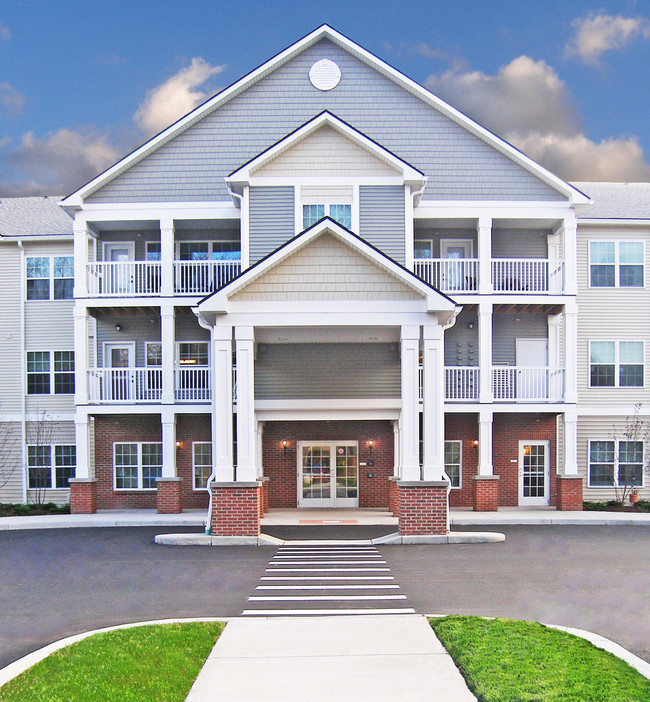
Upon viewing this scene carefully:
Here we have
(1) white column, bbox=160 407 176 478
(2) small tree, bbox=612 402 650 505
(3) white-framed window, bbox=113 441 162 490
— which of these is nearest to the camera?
(1) white column, bbox=160 407 176 478

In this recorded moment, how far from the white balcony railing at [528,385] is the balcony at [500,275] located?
7.81 feet

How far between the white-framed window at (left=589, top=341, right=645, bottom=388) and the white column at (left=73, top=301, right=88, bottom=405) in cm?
1586

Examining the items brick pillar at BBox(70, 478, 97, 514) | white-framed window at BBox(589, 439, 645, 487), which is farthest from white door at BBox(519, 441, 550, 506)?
brick pillar at BBox(70, 478, 97, 514)

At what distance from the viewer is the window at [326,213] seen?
755 inches

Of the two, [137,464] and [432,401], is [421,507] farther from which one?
[137,464]

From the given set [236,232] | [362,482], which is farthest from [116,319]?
[362,482]

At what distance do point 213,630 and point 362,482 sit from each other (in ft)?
43.5

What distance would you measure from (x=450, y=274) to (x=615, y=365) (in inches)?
254

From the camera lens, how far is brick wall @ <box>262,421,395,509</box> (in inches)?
824

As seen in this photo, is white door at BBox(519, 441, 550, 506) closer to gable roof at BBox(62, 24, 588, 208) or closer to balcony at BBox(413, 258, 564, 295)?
balcony at BBox(413, 258, 564, 295)

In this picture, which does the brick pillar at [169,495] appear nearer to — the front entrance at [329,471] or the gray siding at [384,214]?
the front entrance at [329,471]

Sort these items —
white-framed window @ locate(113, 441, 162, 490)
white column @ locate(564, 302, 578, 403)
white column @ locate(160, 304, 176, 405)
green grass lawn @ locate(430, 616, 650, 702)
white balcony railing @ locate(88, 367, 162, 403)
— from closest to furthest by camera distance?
→ green grass lawn @ locate(430, 616, 650, 702)
white column @ locate(564, 302, 578, 403)
white column @ locate(160, 304, 176, 405)
white balcony railing @ locate(88, 367, 162, 403)
white-framed window @ locate(113, 441, 162, 490)

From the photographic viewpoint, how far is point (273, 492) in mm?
20906

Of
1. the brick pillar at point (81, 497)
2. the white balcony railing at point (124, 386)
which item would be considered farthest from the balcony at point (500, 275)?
the brick pillar at point (81, 497)
